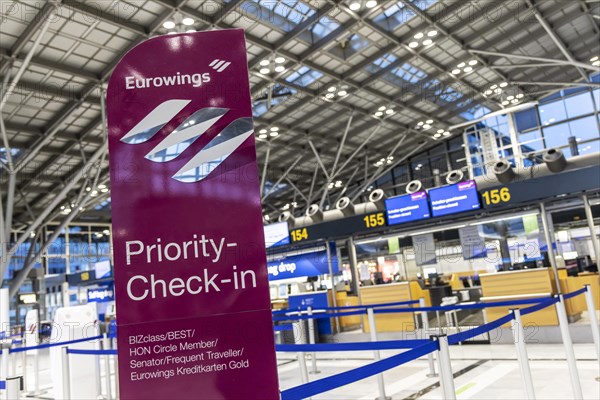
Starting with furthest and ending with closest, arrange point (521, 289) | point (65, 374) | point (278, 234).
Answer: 1. point (278, 234)
2. point (521, 289)
3. point (65, 374)

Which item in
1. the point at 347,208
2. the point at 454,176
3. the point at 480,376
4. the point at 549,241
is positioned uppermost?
the point at 454,176

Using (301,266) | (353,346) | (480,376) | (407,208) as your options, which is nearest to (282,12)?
(407,208)

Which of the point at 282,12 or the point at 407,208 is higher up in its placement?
the point at 282,12

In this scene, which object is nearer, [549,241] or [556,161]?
[556,161]

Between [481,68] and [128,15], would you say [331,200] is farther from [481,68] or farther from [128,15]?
[128,15]

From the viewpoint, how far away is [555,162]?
9.45m

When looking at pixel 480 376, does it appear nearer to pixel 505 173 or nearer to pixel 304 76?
pixel 505 173

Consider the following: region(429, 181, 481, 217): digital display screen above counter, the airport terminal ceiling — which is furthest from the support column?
the airport terminal ceiling

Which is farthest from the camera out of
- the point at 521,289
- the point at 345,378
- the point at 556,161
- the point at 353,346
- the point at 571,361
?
the point at 521,289

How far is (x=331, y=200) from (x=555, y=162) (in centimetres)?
2019

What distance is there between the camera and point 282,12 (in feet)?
37.8

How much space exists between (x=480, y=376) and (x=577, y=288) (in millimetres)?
5009

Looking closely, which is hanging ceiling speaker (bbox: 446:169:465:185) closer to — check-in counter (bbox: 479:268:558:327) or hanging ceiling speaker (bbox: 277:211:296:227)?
check-in counter (bbox: 479:268:558:327)

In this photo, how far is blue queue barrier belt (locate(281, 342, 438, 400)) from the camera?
2064 mm
